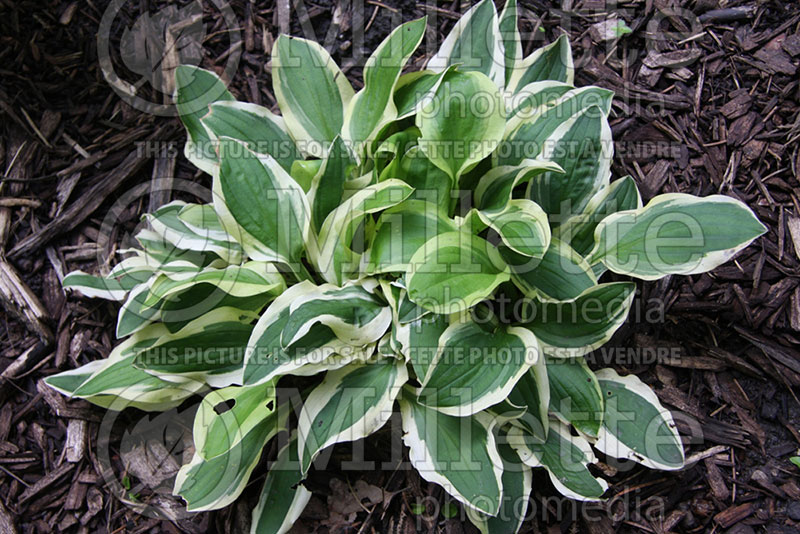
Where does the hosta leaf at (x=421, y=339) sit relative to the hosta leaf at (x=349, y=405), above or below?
above

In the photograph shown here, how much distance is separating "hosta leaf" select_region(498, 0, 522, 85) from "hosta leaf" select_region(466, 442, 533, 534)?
1.04m

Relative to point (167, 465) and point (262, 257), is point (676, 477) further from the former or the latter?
point (167, 465)

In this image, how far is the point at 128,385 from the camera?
1578mm

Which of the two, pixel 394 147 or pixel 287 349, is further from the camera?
pixel 394 147

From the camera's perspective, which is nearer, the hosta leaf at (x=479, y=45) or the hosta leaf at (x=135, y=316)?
the hosta leaf at (x=135, y=316)

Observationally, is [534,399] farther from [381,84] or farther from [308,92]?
[308,92]

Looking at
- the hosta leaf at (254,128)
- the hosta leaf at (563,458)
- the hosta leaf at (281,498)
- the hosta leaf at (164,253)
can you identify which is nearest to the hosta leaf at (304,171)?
the hosta leaf at (254,128)

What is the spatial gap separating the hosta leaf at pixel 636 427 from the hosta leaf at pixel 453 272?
45 cm

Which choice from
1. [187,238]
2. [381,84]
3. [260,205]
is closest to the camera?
[260,205]

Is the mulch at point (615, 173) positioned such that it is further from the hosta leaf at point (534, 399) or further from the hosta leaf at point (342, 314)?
the hosta leaf at point (342, 314)

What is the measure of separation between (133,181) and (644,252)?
5.08 ft

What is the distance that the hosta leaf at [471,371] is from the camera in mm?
1328

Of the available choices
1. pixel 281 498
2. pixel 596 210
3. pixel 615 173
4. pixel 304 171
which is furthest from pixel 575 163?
pixel 281 498

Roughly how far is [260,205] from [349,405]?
522mm
